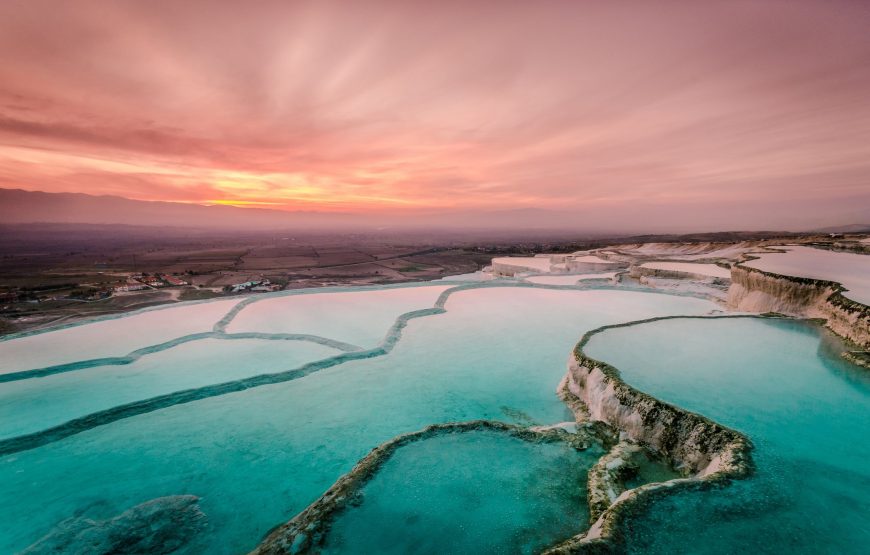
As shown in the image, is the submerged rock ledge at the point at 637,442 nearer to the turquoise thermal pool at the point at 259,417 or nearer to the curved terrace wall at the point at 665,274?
the turquoise thermal pool at the point at 259,417

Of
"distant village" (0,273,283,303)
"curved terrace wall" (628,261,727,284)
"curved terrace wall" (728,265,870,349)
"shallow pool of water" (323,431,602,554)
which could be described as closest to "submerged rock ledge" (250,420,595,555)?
"shallow pool of water" (323,431,602,554)

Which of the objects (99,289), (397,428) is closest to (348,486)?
(397,428)

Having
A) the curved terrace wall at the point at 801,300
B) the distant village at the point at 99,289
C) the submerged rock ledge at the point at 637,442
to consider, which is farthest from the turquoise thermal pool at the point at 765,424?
the distant village at the point at 99,289

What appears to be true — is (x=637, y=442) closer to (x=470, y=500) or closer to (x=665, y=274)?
(x=470, y=500)

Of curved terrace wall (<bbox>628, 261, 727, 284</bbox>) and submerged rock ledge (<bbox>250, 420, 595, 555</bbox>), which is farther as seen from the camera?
curved terrace wall (<bbox>628, 261, 727, 284</bbox>)

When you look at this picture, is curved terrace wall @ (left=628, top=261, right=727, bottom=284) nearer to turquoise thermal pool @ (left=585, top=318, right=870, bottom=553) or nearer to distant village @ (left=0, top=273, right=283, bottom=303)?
turquoise thermal pool @ (left=585, top=318, right=870, bottom=553)

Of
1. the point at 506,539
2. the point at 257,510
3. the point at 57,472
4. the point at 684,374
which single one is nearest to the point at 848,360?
the point at 684,374
